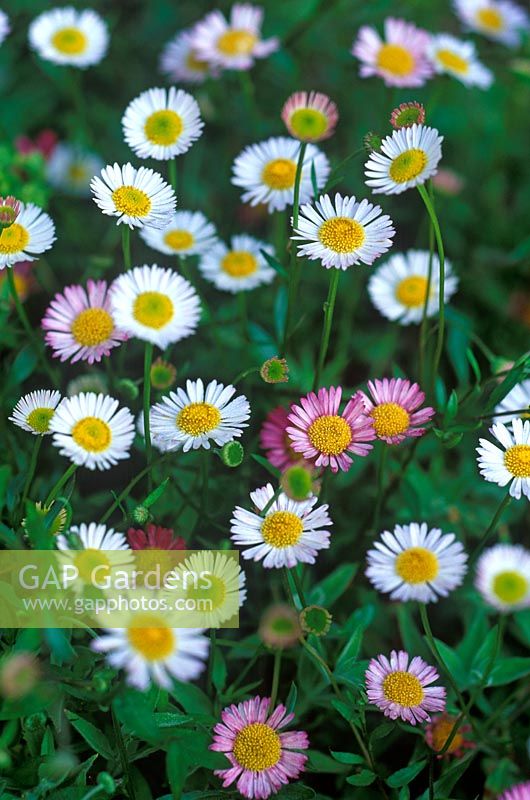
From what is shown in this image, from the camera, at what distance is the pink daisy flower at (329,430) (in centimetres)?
100

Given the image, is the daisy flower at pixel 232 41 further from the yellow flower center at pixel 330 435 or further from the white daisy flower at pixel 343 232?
the yellow flower center at pixel 330 435

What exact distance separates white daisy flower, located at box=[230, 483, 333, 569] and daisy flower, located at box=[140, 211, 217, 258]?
439mm

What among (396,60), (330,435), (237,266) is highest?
(396,60)

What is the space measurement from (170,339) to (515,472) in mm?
455

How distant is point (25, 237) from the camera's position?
1090 mm

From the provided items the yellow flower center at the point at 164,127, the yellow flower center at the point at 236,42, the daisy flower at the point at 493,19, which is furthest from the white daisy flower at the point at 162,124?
the daisy flower at the point at 493,19

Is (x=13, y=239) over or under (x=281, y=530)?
over

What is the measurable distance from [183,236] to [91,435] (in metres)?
0.41

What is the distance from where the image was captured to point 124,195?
1.02 metres

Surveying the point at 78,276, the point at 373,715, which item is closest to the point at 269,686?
the point at 373,715

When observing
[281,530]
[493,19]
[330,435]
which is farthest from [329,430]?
[493,19]

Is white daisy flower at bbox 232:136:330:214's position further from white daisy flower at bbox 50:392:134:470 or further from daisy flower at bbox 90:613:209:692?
daisy flower at bbox 90:613:209:692

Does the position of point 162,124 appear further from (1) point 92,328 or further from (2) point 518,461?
(2) point 518,461

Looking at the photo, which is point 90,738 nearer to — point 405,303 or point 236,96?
point 405,303
